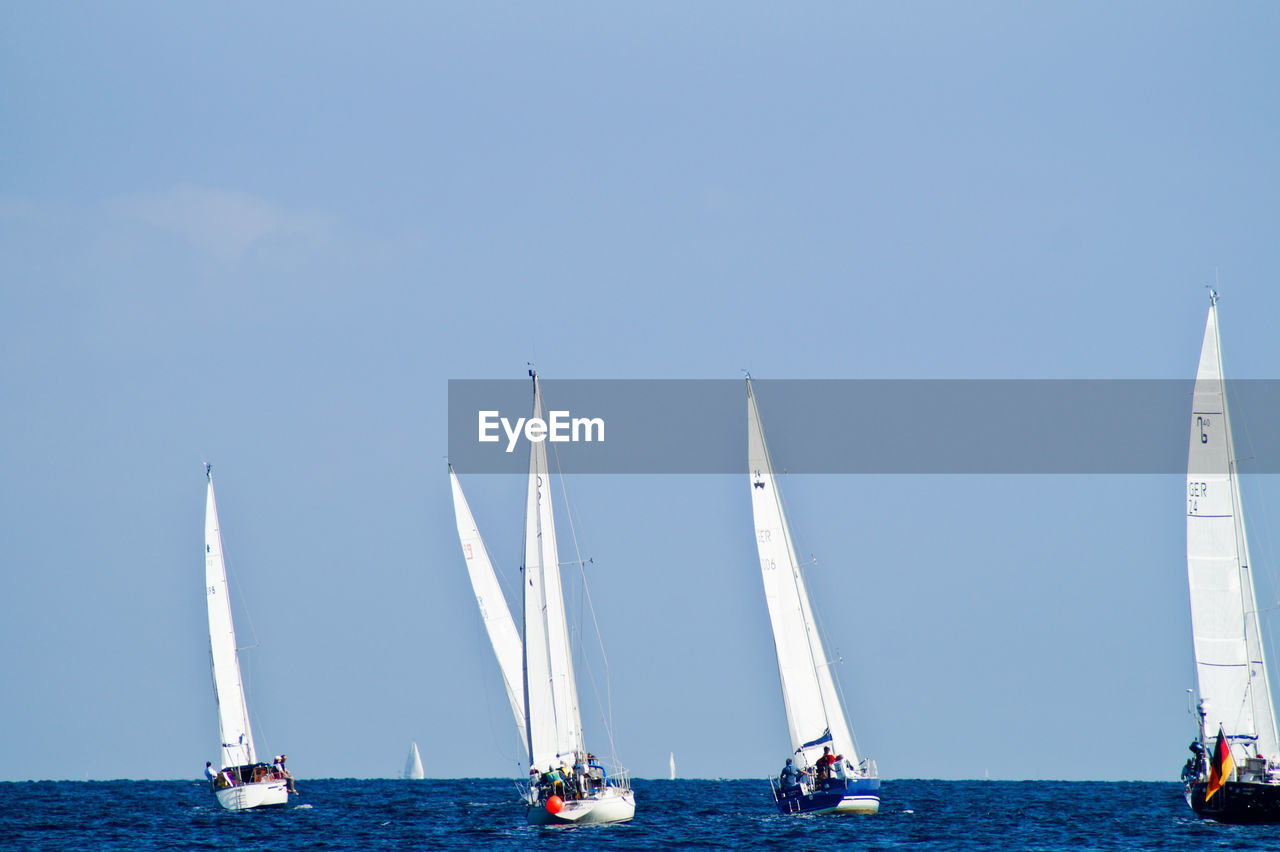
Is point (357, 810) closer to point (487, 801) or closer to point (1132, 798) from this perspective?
point (487, 801)

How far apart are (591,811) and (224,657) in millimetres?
21528

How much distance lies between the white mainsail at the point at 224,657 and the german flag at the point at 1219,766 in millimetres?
36726

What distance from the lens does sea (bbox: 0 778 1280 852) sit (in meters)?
46.7

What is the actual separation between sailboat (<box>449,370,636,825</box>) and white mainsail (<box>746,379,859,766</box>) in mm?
6751

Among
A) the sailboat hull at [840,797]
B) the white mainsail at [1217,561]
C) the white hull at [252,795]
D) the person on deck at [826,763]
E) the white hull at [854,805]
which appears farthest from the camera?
the white hull at [252,795]

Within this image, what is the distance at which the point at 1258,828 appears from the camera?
4631 cm

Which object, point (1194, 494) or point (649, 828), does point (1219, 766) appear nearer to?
point (1194, 494)

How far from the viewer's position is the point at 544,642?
52.7 metres

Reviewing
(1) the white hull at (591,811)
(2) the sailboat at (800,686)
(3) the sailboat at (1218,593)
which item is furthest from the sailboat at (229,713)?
(3) the sailboat at (1218,593)

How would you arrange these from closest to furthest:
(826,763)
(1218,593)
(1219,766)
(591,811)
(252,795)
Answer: (1219,766), (591,811), (1218,593), (826,763), (252,795)

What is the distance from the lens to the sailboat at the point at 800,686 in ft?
168

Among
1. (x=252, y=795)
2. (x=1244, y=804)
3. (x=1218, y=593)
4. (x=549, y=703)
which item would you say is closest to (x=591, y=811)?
(x=549, y=703)

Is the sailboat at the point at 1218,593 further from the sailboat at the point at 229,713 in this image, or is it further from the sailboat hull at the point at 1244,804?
the sailboat at the point at 229,713

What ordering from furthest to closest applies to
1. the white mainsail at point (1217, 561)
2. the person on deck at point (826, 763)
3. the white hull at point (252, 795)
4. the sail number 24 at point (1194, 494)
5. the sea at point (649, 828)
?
1. the white hull at point (252, 795)
2. the person on deck at point (826, 763)
3. the sail number 24 at point (1194, 494)
4. the white mainsail at point (1217, 561)
5. the sea at point (649, 828)
